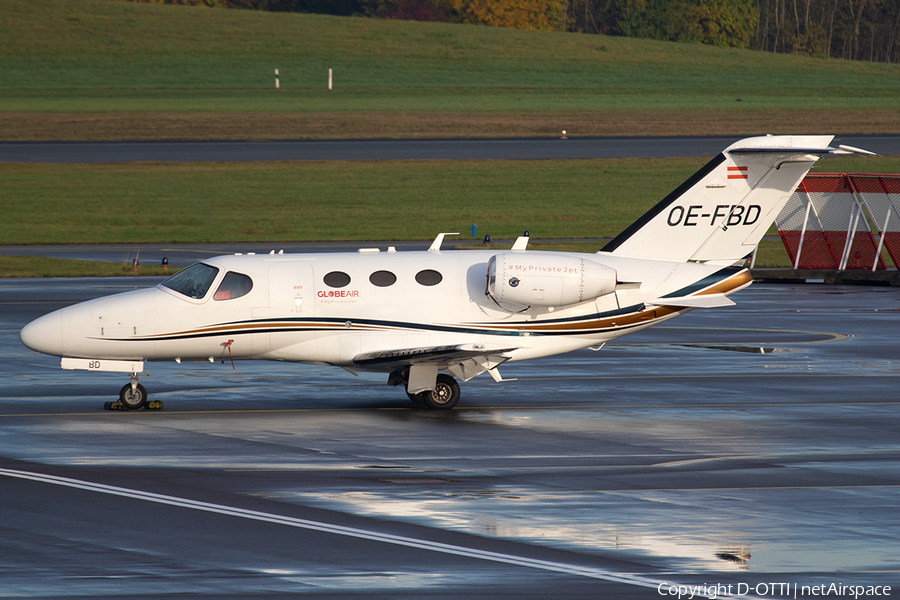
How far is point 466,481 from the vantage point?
1622cm

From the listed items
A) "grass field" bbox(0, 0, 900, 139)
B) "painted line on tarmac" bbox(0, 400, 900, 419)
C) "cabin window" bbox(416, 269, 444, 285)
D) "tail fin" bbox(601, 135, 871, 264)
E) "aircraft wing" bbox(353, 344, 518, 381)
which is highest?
"grass field" bbox(0, 0, 900, 139)

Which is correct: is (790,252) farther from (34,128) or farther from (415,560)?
(34,128)

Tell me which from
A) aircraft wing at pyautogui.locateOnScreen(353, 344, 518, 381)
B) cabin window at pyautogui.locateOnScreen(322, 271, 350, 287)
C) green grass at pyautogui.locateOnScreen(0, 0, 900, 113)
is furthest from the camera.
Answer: green grass at pyautogui.locateOnScreen(0, 0, 900, 113)

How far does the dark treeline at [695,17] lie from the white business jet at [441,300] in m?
140

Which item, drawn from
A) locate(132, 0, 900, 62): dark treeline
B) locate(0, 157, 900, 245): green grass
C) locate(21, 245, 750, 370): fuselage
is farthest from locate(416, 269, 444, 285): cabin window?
locate(132, 0, 900, 62): dark treeline

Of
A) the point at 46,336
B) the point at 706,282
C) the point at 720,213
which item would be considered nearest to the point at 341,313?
the point at 46,336

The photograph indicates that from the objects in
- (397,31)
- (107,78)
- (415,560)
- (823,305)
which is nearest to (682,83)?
(397,31)

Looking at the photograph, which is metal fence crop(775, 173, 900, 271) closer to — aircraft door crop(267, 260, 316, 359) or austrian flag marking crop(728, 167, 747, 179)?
austrian flag marking crop(728, 167, 747, 179)

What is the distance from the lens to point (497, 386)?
2452 centimetres

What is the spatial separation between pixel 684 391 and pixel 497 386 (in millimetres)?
3755

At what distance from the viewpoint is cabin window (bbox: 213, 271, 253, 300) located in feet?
70.9

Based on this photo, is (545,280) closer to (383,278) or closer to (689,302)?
(689,302)

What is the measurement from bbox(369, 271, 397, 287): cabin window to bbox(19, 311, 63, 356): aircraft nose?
5.59 meters

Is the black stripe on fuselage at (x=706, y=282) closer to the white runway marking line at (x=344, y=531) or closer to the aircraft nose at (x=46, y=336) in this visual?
the white runway marking line at (x=344, y=531)
